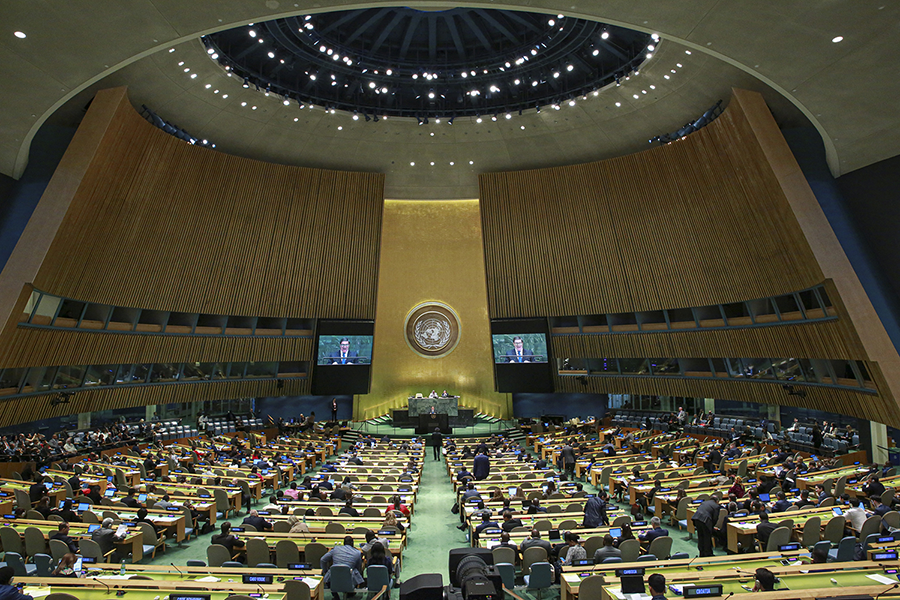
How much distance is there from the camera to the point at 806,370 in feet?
56.0

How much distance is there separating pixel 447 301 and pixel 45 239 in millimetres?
17721

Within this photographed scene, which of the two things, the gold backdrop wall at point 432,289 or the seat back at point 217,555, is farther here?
the gold backdrop wall at point 432,289

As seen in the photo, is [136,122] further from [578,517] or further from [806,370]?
[806,370]

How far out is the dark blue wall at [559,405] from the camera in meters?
27.0

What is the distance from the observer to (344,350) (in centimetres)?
2434

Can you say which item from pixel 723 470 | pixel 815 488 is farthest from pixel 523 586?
pixel 723 470

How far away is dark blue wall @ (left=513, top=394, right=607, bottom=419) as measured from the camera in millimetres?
27047

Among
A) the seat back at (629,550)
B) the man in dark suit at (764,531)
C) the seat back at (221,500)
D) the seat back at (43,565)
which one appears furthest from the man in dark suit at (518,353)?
the seat back at (43,565)

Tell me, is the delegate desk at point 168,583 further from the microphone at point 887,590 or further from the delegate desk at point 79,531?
the microphone at point 887,590

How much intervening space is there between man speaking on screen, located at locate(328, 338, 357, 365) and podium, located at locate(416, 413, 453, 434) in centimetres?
395

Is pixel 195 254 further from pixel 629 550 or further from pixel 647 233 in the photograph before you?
pixel 629 550

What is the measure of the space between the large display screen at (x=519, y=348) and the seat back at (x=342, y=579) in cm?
1736

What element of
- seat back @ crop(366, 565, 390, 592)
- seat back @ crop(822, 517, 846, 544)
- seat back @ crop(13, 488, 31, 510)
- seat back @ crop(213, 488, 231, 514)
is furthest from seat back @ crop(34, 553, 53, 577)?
seat back @ crop(822, 517, 846, 544)

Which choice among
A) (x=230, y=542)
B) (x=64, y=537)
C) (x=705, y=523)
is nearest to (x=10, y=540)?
(x=64, y=537)
